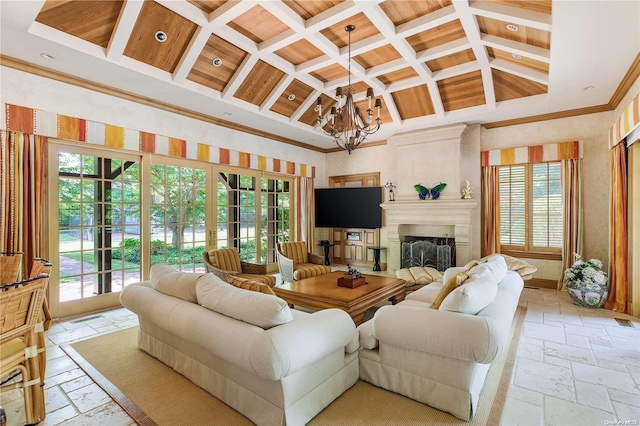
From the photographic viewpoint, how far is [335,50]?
409cm

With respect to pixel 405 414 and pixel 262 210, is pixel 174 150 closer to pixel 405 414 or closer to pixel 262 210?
pixel 262 210

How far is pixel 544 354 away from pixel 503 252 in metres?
3.18

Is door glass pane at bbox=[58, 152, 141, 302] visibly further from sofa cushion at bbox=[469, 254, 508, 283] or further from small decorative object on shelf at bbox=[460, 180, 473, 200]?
small decorative object on shelf at bbox=[460, 180, 473, 200]

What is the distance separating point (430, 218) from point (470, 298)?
435 cm

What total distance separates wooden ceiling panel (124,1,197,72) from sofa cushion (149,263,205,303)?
2556 mm

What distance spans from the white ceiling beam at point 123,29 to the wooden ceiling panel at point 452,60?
366 centimetres

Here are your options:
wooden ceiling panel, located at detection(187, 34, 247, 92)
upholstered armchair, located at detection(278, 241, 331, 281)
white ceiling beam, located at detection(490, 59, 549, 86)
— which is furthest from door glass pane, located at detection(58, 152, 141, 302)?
white ceiling beam, located at detection(490, 59, 549, 86)

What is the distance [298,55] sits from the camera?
14.6 ft

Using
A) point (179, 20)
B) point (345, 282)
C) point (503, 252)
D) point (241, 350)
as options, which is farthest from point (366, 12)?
point (503, 252)

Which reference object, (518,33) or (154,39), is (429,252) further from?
(154,39)

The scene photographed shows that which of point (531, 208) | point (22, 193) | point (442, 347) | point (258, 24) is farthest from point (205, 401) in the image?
point (531, 208)

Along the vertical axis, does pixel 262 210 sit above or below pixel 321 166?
below

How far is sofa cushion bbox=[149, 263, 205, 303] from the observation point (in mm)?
2471

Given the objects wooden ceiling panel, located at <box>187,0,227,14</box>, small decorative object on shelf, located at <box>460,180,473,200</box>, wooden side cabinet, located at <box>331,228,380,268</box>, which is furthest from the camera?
wooden side cabinet, located at <box>331,228,380,268</box>
